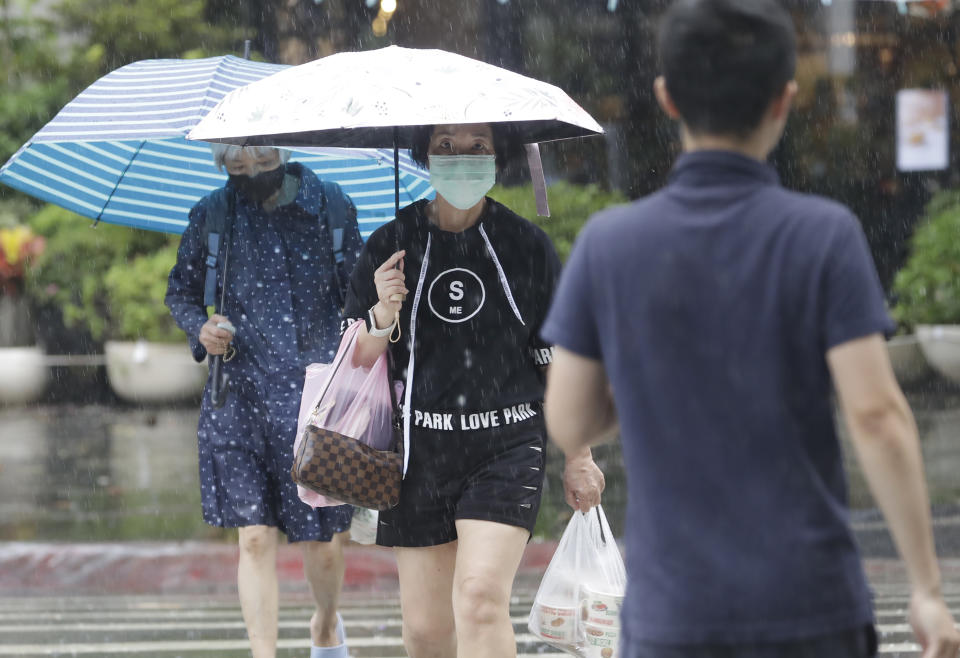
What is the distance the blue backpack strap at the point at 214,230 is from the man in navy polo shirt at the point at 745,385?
9.61 feet

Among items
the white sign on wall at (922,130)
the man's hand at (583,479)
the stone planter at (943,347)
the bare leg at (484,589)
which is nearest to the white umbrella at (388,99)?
the man's hand at (583,479)

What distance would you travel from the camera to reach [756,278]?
2.17 meters

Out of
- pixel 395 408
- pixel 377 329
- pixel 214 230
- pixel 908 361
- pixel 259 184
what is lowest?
pixel 908 361

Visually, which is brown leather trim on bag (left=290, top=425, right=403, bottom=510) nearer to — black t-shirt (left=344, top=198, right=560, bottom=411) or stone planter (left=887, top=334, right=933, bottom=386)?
black t-shirt (left=344, top=198, right=560, bottom=411)

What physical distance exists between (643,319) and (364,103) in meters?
1.82

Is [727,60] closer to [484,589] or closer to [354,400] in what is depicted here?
[484,589]

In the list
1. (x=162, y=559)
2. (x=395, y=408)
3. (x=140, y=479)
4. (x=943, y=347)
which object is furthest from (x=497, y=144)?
(x=943, y=347)

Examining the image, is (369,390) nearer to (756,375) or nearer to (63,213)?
(756,375)

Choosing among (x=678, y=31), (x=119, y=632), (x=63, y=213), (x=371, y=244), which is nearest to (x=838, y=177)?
(x=63, y=213)

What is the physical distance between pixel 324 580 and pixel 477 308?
168 cm

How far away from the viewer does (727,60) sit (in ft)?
7.34

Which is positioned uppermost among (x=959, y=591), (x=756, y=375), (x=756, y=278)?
(x=756, y=278)

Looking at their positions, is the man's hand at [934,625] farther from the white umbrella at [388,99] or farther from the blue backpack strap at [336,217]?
the blue backpack strap at [336,217]

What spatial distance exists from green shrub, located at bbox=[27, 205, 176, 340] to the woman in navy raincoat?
867 cm
